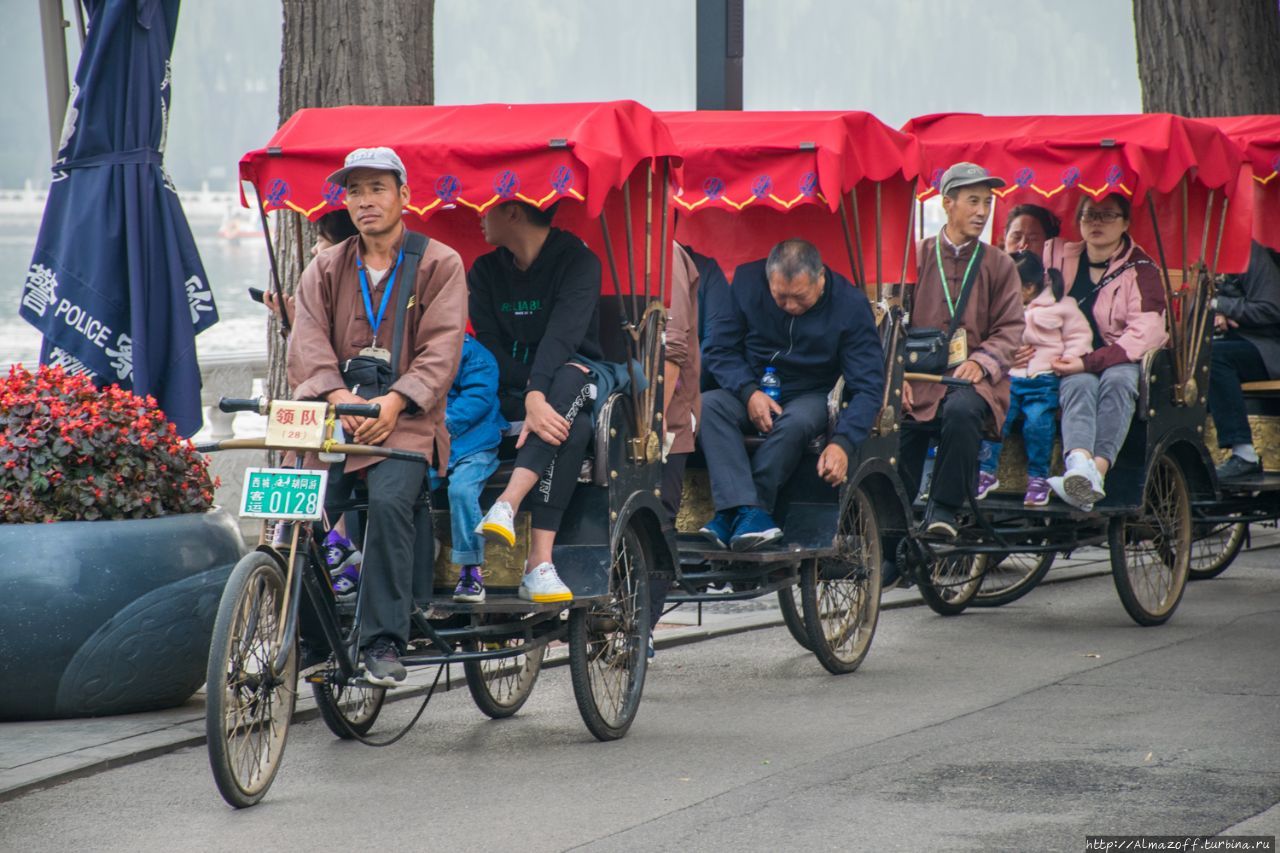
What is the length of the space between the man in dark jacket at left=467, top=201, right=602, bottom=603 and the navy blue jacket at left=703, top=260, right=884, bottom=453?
1.30 m

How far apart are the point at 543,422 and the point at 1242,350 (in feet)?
18.6

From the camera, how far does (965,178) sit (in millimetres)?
8719

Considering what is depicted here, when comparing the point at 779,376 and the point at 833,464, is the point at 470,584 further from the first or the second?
the point at 779,376

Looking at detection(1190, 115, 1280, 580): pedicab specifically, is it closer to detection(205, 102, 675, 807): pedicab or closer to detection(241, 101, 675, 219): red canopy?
detection(205, 102, 675, 807): pedicab

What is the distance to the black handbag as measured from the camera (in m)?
6.12

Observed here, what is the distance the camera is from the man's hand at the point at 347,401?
19.5 ft

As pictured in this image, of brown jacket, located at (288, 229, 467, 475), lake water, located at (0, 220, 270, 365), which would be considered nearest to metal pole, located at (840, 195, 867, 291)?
brown jacket, located at (288, 229, 467, 475)

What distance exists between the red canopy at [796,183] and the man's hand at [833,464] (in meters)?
0.95

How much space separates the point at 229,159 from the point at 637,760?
1196 centimetres

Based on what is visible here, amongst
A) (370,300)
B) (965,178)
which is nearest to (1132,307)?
(965,178)

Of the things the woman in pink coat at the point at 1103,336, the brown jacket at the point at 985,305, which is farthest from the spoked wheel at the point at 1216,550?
the brown jacket at the point at 985,305

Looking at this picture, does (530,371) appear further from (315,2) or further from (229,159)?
(229,159)

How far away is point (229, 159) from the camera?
16.9 metres

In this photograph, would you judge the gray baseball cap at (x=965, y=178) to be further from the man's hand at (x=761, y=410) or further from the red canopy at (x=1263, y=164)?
the red canopy at (x=1263, y=164)
